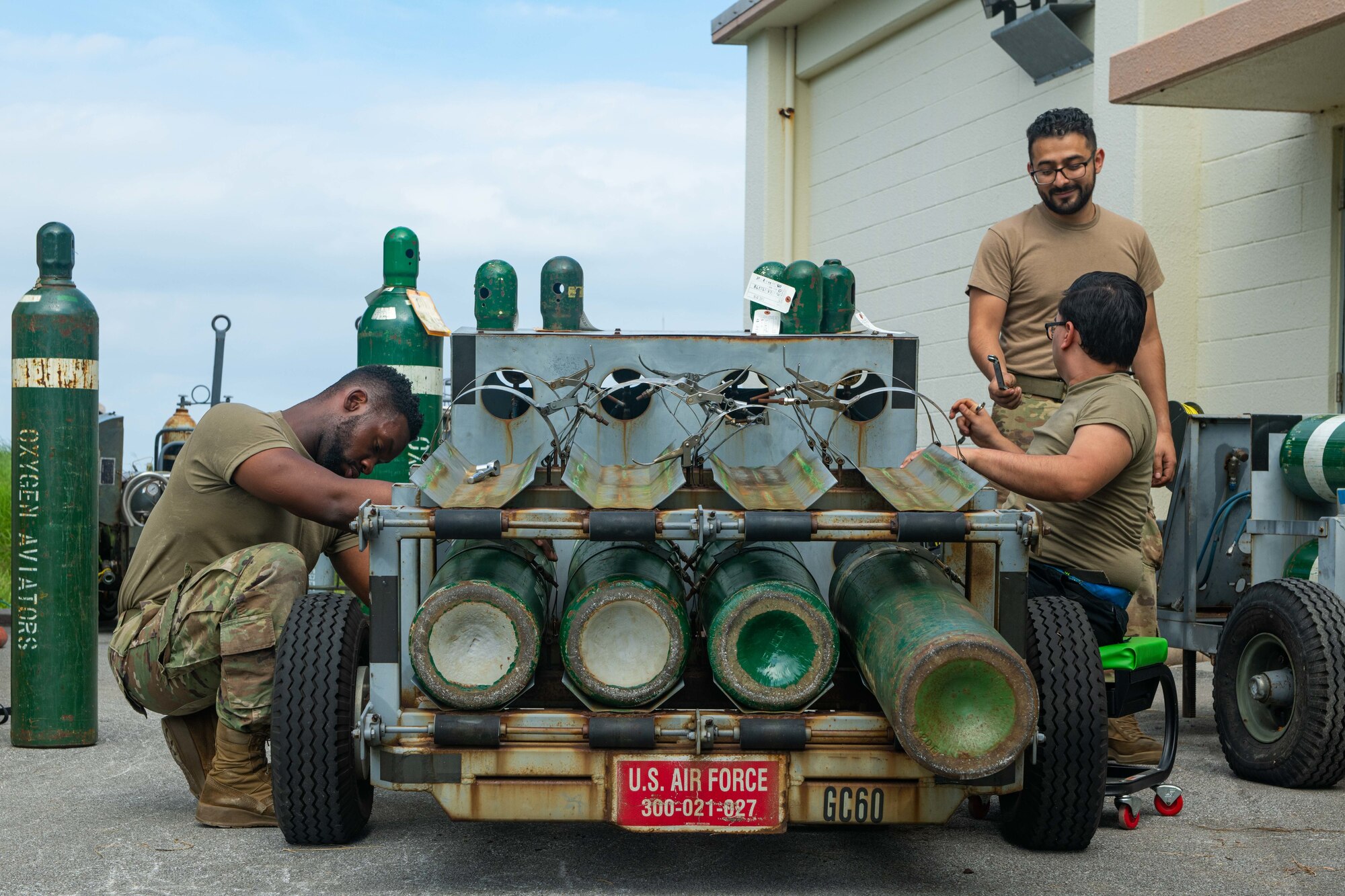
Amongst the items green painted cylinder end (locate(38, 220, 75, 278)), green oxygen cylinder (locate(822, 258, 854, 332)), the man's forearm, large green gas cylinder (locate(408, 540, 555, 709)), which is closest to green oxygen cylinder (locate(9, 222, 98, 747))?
green painted cylinder end (locate(38, 220, 75, 278))

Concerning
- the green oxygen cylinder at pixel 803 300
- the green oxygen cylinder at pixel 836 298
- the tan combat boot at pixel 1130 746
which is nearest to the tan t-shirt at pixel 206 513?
the green oxygen cylinder at pixel 803 300

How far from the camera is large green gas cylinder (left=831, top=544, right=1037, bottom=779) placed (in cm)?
343

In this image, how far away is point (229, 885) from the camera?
13.1ft

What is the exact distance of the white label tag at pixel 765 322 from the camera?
5.85m

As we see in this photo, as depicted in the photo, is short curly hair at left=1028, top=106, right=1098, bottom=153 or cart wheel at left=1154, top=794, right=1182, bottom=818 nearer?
cart wheel at left=1154, top=794, right=1182, bottom=818

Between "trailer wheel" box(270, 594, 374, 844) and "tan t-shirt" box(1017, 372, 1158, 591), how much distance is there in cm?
208

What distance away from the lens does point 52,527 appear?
643 cm

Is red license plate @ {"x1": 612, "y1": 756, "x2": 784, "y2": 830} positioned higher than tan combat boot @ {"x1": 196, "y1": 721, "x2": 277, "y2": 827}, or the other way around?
red license plate @ {"x1": 612, "y1": 756, "x2": 784, "y2": 830}

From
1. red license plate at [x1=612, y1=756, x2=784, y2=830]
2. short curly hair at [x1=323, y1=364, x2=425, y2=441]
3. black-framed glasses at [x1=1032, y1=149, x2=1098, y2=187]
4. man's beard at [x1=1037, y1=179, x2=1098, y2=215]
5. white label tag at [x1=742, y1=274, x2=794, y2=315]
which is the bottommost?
red license plate at [x1=612, y1=756, x2=784, y2=830]

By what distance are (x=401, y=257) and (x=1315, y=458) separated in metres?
4.81

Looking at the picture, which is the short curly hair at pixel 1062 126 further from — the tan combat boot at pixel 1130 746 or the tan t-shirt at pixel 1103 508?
the tan combat boot at pixel 1130 746

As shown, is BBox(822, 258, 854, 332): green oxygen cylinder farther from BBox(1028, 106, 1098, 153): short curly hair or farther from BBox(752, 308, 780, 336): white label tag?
BBox(1028, 106, 1098, 153): short curly hair

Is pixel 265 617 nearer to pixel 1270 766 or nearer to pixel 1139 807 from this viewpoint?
pixel 1139 807

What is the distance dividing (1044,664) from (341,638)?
190 cm
